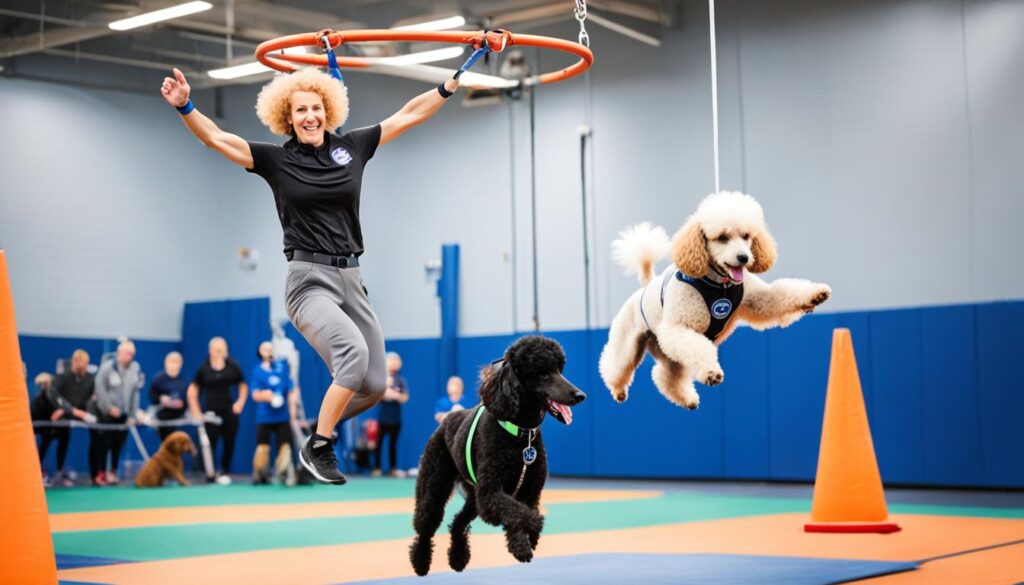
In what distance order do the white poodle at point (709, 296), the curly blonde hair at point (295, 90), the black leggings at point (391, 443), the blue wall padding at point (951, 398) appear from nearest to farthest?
1. the white poodle at point (709, 296)
2. the curly blonde hair at point (295, 90)
3. the blue wall padding at point (951, 398)
4. the black leggings at point (391, 443)

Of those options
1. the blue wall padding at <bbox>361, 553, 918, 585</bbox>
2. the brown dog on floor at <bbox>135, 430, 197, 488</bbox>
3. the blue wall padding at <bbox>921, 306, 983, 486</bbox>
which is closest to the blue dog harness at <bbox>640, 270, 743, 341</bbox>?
the blue wall padding at <bbox>361, 553, 918, 585</bbox>

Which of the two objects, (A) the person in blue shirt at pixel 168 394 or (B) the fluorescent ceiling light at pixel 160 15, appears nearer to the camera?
(B) the fluorescent ceiling light at pixel 160 15

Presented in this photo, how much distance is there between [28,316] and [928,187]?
42.7 ft

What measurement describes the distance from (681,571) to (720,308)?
9.05 feet

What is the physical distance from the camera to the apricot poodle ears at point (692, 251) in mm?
4438

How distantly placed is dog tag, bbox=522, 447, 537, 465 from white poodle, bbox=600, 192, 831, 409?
62cm

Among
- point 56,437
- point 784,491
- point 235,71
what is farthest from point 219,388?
point 784,491

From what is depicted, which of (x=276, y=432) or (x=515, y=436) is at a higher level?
(x=515, y=436)

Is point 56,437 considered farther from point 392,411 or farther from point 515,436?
point 515,436

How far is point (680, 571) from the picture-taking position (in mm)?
6750

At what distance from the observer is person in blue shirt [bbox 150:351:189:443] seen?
15.8 m

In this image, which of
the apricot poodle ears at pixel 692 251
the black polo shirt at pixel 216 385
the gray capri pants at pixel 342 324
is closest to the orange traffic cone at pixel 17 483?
the gray capri pants at pixel 342 324

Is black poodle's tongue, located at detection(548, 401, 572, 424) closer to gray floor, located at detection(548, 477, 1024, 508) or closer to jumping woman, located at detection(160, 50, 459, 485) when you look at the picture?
jumping woman, located at detection(160, 50, 459, 485)

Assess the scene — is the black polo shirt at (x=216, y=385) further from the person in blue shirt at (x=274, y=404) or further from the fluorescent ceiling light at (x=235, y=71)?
the fluorescent ceiling light at (x=235, y=71)
